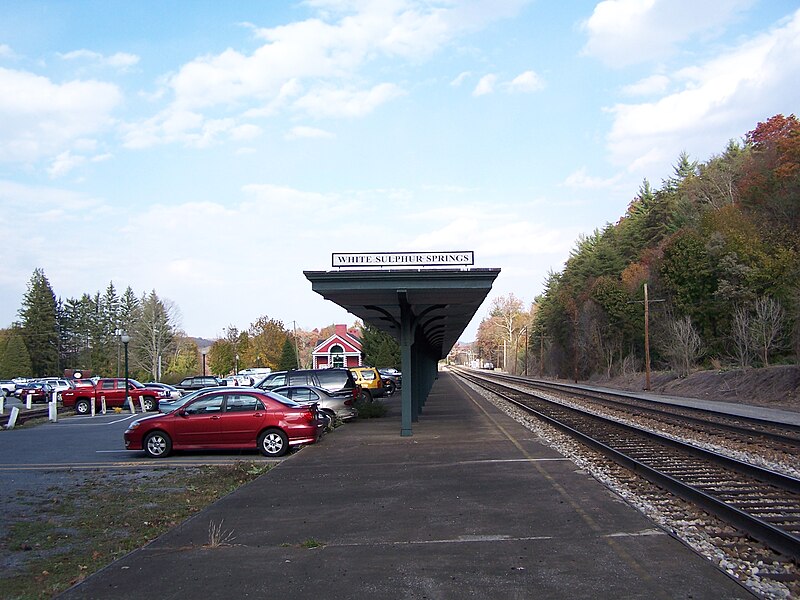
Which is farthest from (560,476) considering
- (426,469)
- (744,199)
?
(744,199)

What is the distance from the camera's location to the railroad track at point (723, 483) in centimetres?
776

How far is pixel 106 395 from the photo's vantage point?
36.7 m

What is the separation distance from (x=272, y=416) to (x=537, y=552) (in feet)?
31.5

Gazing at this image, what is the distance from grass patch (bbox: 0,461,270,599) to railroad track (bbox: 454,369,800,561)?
5.54 metres

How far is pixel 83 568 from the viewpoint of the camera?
23.3 ft

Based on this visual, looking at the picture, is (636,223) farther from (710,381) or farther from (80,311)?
(80,311)

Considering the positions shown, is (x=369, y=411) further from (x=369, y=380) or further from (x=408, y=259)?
(x=369, y=380)

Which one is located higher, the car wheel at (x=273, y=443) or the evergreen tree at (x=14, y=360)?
the evergreen tree at (x=14, y=360)

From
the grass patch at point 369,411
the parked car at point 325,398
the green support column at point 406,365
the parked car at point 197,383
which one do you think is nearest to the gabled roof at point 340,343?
the parked car at point 197,383

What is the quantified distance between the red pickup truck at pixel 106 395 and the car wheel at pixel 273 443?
69.4ft

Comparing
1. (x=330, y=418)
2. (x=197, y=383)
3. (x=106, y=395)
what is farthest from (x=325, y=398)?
(x=197, y=383)

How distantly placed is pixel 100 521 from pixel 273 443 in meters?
6.46

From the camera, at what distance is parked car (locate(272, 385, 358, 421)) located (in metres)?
21.5

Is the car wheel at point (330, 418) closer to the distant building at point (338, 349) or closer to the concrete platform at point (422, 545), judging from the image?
the concrete platform at point (422, 545)
